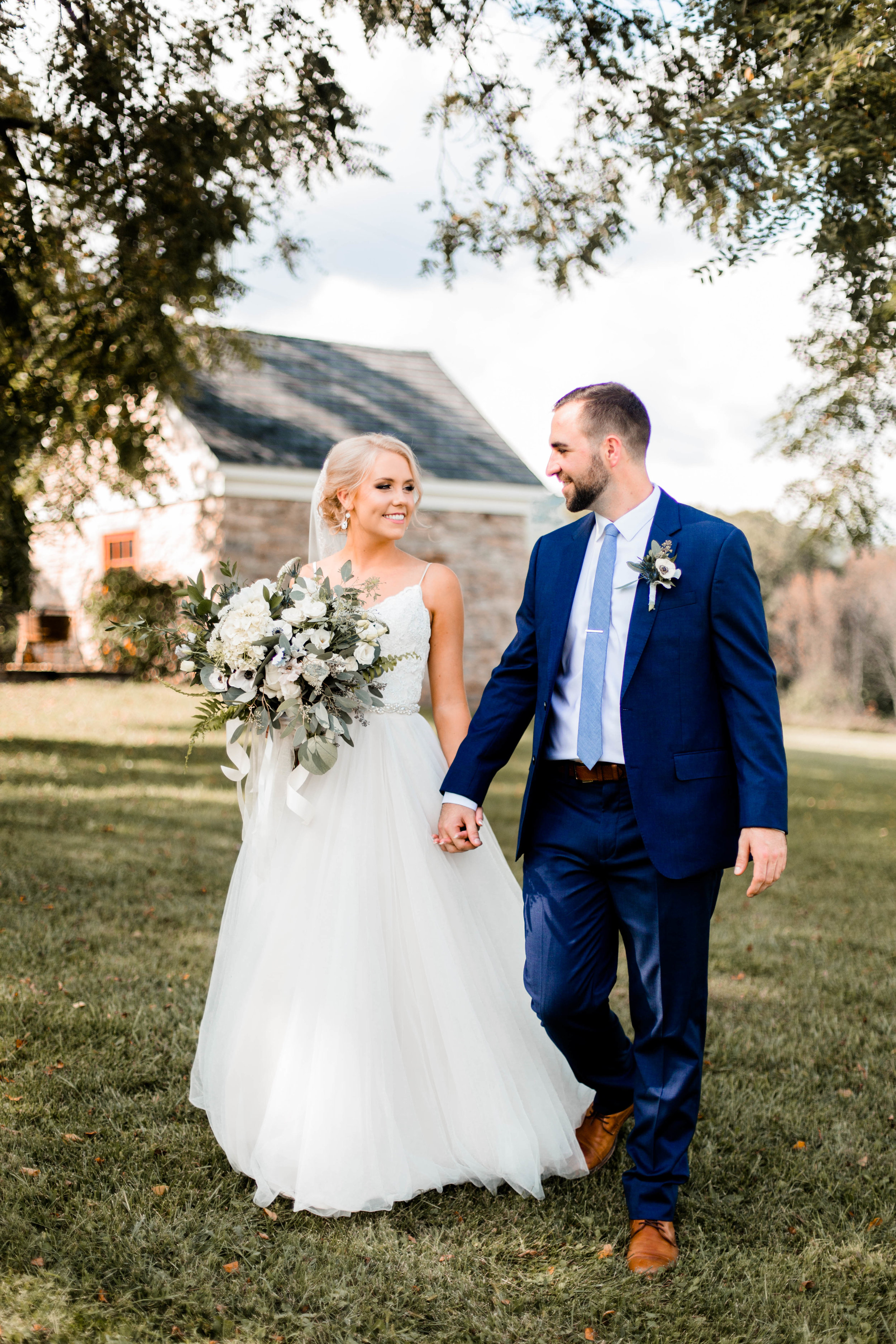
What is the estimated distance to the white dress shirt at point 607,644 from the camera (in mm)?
3145

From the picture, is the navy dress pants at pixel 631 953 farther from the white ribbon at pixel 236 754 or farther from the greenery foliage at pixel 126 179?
the greenery foliage at pixel 126 179

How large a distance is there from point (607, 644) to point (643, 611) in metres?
0.15

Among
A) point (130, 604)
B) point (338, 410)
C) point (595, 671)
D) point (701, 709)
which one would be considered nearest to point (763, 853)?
point (701, 709)

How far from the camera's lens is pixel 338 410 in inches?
816

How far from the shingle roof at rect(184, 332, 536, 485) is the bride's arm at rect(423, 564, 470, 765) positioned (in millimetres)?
14848

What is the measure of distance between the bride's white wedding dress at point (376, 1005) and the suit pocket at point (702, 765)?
90cm

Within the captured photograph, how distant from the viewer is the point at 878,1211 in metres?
3.38

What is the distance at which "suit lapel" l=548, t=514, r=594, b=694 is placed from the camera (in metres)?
3.25

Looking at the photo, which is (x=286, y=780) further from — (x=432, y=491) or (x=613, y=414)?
(x=432, y=491)

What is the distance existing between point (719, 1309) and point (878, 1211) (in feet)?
2.70

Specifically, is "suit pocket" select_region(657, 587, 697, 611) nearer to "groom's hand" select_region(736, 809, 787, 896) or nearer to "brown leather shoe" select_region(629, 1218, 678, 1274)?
"groom's hand" select_region(736, 809, 787, 896)

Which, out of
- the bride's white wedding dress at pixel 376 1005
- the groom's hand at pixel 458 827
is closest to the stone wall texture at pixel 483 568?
the bride's white wedding dress at pixel 376 1005

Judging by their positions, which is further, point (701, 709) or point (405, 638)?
point (405, 638)

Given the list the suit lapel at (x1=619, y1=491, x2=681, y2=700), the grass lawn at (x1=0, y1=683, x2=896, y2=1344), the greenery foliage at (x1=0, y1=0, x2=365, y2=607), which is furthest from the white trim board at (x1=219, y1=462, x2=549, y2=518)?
the suit lapel at (x1=619, y1=491, x2=681, y2=700)
